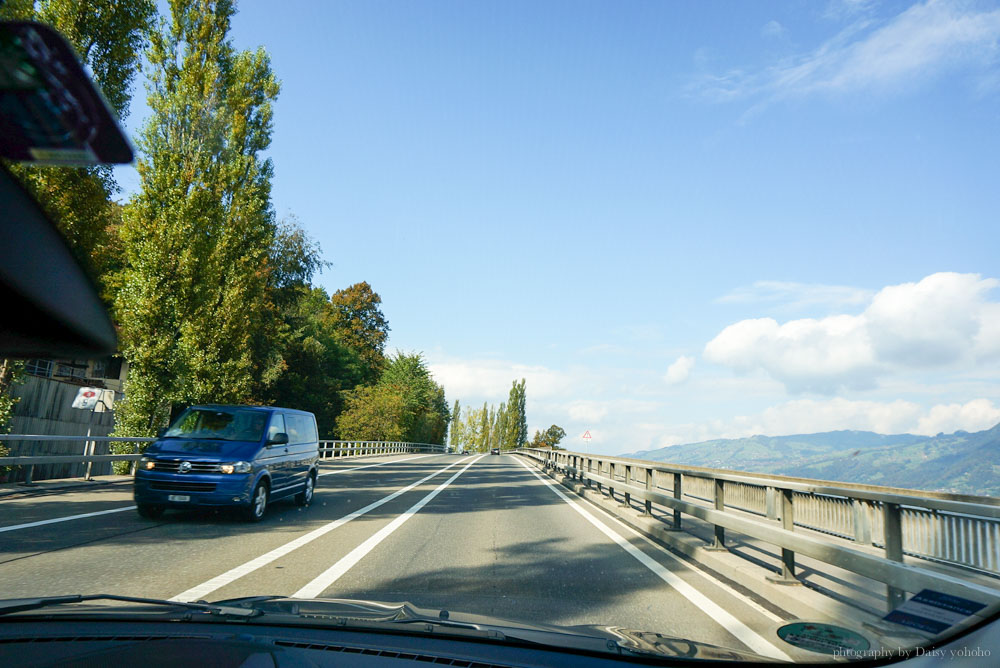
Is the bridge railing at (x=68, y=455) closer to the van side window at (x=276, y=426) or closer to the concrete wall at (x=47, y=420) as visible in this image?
the concrete wall at (x=47, y=420)

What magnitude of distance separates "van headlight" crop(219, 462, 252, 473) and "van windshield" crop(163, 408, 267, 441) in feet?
3.35

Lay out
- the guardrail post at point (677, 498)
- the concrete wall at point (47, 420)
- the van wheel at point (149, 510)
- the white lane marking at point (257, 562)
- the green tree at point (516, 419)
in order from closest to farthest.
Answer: the white lane marking at point (257, 562) < the guardrail post at point (677, 498) < the van wheel at point (149, 510) < the concrete wall at point (47, 420) < the green tree at point (516, 419)

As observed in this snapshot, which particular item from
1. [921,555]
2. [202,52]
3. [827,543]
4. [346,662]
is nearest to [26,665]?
[346,662]

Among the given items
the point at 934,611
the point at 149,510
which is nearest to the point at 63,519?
the point at 149,510

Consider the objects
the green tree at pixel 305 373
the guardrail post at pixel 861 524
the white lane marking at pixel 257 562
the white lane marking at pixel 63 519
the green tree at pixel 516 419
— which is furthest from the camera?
the green tree at pixel 516 419

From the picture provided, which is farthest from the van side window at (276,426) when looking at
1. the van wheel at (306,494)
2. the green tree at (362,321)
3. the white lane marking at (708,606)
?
the green tree at (362,321)

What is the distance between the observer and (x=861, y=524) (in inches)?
301

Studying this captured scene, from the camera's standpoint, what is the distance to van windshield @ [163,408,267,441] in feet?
39.3

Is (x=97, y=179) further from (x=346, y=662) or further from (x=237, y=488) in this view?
(x=237, y=488)

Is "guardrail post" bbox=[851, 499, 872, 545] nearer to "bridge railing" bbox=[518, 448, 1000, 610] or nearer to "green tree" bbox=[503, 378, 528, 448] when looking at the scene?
"bridge railing" bbox=[518, 448, 1000, 610]

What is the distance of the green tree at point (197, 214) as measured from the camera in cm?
1457

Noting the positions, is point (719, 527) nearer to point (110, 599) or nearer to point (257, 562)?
point (257, 562)

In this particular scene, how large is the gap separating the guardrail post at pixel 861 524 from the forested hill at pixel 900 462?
820 mm

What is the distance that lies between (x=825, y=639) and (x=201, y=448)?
993 cm
